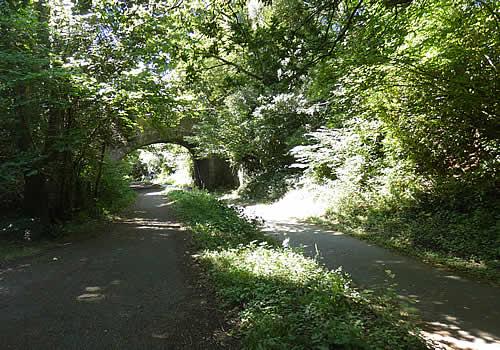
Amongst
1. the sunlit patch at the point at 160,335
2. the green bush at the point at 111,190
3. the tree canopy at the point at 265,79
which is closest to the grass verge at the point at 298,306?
the sunlit patch at the point at 160,335

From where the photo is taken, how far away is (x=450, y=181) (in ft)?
25.6

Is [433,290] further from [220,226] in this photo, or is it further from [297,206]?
[297,206]

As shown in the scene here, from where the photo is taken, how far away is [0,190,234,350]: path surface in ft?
11.6

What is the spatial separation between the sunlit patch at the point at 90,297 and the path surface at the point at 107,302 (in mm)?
14

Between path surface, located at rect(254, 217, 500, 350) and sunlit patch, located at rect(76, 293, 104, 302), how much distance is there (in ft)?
13.2

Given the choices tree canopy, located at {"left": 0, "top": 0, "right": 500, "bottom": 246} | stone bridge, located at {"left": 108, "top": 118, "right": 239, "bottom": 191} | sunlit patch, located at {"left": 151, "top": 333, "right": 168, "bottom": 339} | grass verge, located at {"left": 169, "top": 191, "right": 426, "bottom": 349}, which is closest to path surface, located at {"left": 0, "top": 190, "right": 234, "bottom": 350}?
sunlit patch, located at {"left": 151, "top": 333, "right": 168, "bottom": 339}

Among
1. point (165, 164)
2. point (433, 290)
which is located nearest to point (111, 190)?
point (433, 290)

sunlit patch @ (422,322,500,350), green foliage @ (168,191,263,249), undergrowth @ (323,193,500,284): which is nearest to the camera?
sunlit patch @ (422,322,500,350)

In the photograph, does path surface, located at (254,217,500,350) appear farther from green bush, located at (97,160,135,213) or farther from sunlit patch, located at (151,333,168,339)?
green bush, located at (97,160,135,213)

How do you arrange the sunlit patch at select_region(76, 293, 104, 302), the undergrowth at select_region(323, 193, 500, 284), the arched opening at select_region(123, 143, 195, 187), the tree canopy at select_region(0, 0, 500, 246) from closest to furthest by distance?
the sunlit patch at select_region(76, 293, 104, 302), the tree canopy at select_region(0, 0, 500, 246), the undergrowth at select_region(323, 193, 500, 284), the arched opening at select_region(123, 143, 195, 187)

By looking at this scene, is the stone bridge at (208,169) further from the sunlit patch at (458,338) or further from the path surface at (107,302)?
the sunlit patch at (458,338)

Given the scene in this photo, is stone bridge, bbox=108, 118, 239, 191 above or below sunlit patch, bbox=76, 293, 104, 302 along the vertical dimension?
above

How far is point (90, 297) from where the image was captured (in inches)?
185

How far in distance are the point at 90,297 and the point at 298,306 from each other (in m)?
3.05
